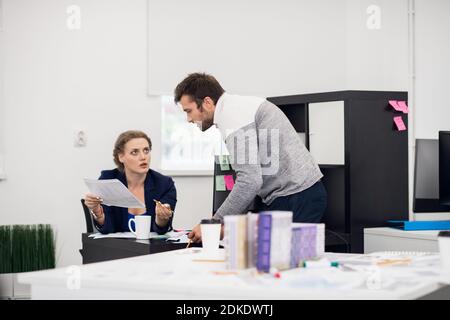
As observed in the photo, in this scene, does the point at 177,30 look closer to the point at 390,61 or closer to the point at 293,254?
the point at 390,61

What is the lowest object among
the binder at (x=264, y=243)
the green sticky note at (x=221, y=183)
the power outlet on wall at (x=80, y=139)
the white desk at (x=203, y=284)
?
the white desk at (x=203, y=284)

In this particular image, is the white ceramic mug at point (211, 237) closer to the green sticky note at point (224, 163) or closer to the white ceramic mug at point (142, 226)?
the white ceramic mug at point (142, 226)

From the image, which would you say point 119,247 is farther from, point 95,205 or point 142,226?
point 95,205

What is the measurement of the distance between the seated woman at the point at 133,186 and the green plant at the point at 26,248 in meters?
1.32

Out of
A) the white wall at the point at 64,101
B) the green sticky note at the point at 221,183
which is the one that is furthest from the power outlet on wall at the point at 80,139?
the green sticky note at the point at 221,183

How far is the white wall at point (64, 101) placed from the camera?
4457mm

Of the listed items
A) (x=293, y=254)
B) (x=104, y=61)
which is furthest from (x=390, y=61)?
(x=293, y=254)

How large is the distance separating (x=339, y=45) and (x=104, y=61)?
6.42 ft

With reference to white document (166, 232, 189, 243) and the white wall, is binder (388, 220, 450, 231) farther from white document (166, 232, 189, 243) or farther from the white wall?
the white wall

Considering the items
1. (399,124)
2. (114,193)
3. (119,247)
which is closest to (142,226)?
(119,247)

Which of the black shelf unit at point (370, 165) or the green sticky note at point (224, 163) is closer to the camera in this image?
the black shelf unit at point (370, 165)

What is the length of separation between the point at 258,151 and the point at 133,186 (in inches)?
35.5

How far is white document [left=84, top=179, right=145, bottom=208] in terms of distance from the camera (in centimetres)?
283

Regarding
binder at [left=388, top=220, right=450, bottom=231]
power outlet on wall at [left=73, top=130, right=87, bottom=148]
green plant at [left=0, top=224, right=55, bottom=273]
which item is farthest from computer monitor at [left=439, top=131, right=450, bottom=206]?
green plant at [left=0, top=224, right=55, bottom=273]
